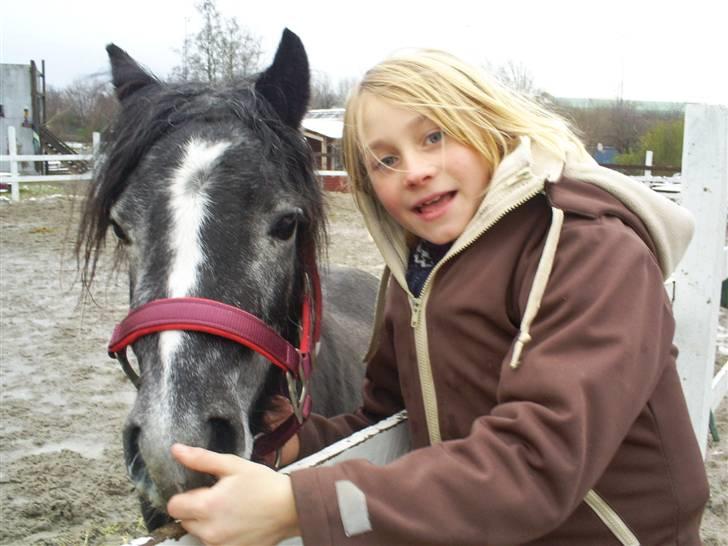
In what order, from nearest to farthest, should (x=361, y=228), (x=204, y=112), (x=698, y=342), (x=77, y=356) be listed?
(x=204, y=112), (x=698, y=342), (x=77, y=356), (x=361, y=228)

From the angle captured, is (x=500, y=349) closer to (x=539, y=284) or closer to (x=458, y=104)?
(x=539, y=284)

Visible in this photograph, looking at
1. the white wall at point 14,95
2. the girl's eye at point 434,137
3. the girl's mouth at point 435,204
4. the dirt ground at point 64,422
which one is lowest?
the dirt ground at point 64,422

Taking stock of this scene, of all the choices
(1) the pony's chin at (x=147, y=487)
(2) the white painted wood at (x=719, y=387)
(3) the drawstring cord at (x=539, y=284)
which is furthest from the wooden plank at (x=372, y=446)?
(2) the white painted wood at (x=719, y=387)

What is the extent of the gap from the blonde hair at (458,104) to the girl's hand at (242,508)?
2.71 feet

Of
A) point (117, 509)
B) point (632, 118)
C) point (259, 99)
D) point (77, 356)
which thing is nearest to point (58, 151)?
point (77, 356)

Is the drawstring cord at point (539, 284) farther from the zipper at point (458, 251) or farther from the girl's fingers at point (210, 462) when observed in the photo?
the girl's fingers at point (210, 462)

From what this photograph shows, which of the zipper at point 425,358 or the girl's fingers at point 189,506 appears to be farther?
the zipper at point 425,358

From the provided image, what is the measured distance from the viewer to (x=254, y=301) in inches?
65.3

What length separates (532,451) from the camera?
3.67ft

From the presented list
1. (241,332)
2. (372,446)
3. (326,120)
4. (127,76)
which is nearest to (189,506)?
(241,332)

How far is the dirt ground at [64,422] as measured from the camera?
3.59 meters

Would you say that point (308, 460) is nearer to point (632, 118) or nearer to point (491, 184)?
point (491, 184)

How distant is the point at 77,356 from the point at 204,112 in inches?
191

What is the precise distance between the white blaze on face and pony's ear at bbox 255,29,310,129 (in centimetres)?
36
